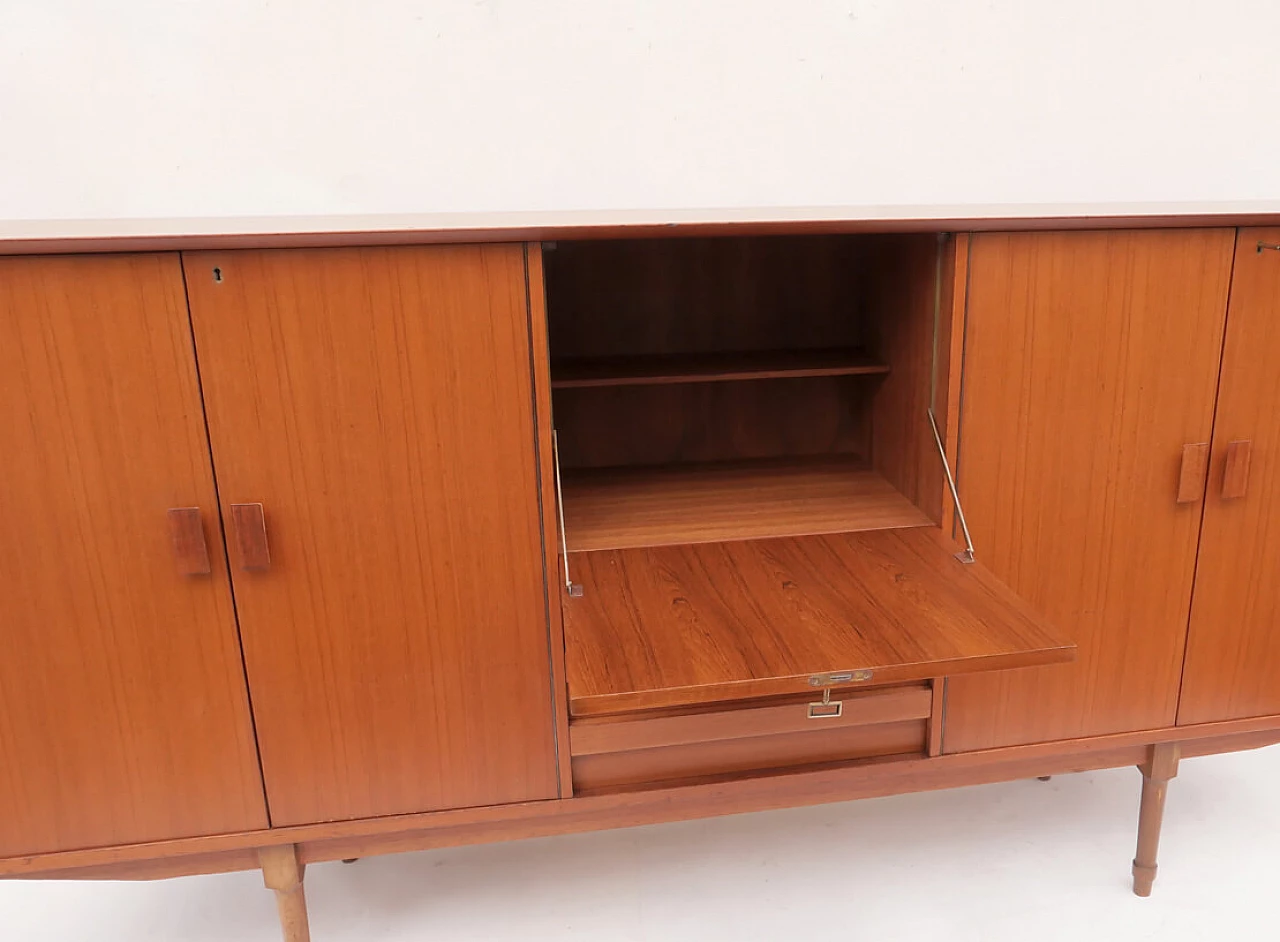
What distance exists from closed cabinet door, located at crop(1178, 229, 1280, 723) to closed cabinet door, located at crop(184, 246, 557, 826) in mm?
1391

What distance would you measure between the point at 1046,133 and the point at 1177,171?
1.44ft

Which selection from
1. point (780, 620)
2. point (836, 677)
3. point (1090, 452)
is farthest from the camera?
point (1090, 452)

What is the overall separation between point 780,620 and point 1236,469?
3.60 feet

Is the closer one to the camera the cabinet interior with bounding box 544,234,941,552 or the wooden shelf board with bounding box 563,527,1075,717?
the wooden shelf board with bounding box 563,527,1075,717

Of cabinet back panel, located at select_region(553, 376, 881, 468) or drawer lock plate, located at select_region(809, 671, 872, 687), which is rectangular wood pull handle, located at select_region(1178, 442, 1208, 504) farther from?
drawer lock plate, located at select_region(809, 671, 872, 687)

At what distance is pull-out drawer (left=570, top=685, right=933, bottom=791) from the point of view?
1.64 meters

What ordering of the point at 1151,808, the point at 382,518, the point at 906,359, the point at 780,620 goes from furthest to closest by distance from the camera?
the point at 1151,808, the point at 906,359, the point at 382,518, the point at 780,620

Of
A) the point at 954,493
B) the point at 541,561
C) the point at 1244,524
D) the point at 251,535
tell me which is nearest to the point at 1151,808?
the point at 1244,524

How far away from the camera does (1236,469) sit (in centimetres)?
180

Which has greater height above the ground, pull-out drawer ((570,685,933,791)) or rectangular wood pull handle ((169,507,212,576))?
rectangular wood pull handle ((169,507,212,576))

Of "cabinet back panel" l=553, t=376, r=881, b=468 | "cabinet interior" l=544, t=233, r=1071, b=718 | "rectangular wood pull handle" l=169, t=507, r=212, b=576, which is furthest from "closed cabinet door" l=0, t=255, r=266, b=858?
"cabinet back panel" l=553, t=376, r=881, b=468

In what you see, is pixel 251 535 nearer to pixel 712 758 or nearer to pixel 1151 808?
pixel 712 758

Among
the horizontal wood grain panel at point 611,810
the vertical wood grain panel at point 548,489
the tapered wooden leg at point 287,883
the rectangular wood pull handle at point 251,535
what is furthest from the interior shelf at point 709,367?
the tapered wooden leg at point 287,883

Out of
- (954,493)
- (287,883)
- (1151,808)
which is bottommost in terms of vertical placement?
(1151,808)
